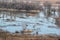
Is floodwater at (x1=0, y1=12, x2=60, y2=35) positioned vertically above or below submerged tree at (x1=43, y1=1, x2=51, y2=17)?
below

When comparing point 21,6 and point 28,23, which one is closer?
point 28,23

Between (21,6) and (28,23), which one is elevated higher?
(21,6)

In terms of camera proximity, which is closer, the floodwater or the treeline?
the floodwater

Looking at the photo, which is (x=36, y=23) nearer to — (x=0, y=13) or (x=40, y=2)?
(x=40, y=2)

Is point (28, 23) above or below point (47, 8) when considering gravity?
below

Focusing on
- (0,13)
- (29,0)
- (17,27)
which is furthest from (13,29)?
(29,0)

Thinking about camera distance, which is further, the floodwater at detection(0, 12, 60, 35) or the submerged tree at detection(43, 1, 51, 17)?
the submerged tree at detection(43, 1, 51, 17)

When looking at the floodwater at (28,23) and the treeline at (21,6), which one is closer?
the floodwater at (28,23)

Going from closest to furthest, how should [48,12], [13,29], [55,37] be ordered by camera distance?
1. [55,37]
2. [13,29]
3. [48,12]
